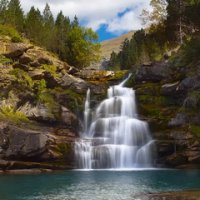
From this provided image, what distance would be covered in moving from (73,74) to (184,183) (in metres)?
46.4

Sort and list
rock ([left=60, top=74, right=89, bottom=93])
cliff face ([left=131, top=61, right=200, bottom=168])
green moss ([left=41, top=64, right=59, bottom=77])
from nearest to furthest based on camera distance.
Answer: cliff face ([left=131, top=61, right=200, bottom=168]) < rock ([left=60, top=74, right=89, bottom=93]) < green moss ([left=41, top=64, right=59, bottom=77])

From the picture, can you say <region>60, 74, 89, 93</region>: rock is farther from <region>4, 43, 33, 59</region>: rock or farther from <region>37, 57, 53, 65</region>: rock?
<region>4, 43, 33, 59</region>: rock

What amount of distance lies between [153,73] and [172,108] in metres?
10.5

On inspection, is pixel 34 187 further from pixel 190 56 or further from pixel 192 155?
pixel 190 56

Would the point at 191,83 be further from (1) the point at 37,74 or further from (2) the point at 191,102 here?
(1) the point at 37,74

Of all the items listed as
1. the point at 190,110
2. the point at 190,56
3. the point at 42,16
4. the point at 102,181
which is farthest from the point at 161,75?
the point at 42,16

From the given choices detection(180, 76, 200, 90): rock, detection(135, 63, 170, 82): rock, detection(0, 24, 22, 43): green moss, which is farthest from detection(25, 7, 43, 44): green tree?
detection(180, 76, 200, 90): rock

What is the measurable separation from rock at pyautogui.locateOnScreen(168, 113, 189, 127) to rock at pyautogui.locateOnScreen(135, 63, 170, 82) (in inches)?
460

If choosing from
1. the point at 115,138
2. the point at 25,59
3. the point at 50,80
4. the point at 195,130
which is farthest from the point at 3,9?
the point at 195,130

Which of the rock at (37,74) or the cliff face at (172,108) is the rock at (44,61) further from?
the cliff face at (172,108)

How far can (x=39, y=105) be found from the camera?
68.5 metres

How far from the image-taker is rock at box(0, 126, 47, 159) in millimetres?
58062

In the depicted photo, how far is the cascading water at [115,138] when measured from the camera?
60.8 meters

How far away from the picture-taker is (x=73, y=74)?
8444cm
